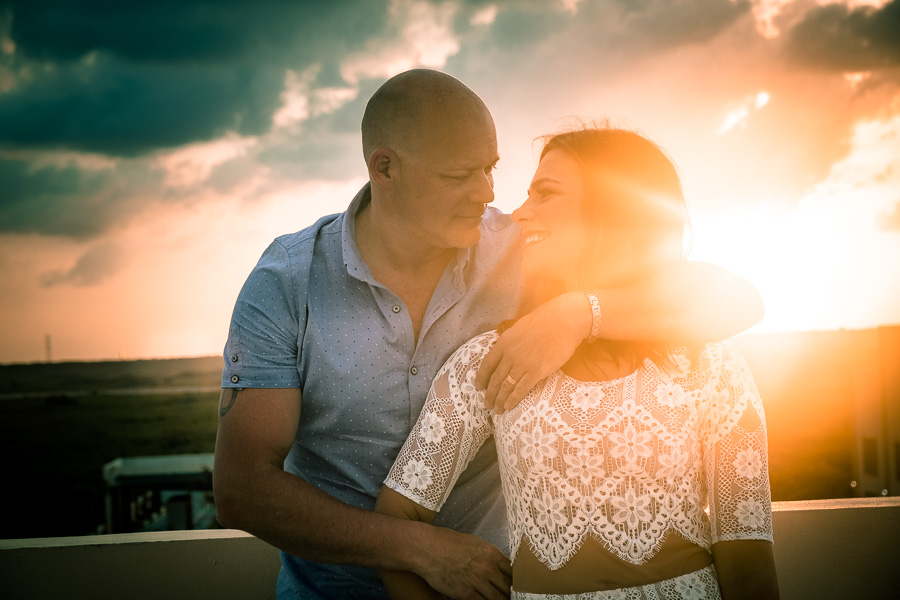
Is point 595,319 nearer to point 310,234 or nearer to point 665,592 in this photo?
point 665,592

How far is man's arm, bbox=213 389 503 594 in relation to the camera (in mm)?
1581

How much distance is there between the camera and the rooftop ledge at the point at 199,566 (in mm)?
2289

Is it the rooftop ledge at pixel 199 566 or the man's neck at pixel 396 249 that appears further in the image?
the rooftop ledge at pixel 199 566

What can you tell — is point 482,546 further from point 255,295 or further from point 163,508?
point 163,508

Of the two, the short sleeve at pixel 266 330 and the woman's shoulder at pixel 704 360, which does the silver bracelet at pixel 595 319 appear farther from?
the short sleeve at pixel 266 330

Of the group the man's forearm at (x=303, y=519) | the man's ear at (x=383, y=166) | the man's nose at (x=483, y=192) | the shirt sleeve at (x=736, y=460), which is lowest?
the man's forearm at (x=303, y=519)

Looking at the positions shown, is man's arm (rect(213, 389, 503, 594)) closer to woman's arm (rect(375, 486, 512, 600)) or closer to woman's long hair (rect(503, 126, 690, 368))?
woman's arm (rect(375, 486, 512, 600))

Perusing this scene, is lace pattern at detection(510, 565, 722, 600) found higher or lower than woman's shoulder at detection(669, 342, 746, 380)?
lower

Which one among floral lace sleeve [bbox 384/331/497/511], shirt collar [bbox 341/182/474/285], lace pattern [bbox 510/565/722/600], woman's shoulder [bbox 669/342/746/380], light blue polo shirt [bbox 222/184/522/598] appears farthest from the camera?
shirt collar [bbox 341/182/474/285]

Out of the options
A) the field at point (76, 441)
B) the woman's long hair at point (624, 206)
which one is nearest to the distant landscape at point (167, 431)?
the field at point (76, 441)

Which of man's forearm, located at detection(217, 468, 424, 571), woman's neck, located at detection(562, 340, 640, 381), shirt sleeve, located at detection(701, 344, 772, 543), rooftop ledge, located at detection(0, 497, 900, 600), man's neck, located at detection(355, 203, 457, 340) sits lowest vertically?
rooftop ledge, located at detection(0, 497, 900, 600)

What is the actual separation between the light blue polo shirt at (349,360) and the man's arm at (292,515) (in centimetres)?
14

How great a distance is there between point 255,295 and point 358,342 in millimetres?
386

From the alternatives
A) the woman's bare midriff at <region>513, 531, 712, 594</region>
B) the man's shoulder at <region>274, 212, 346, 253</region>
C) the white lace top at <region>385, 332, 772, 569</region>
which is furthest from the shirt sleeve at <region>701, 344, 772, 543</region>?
the man's shoulder at <region>274, 212, 346, 253</region>
